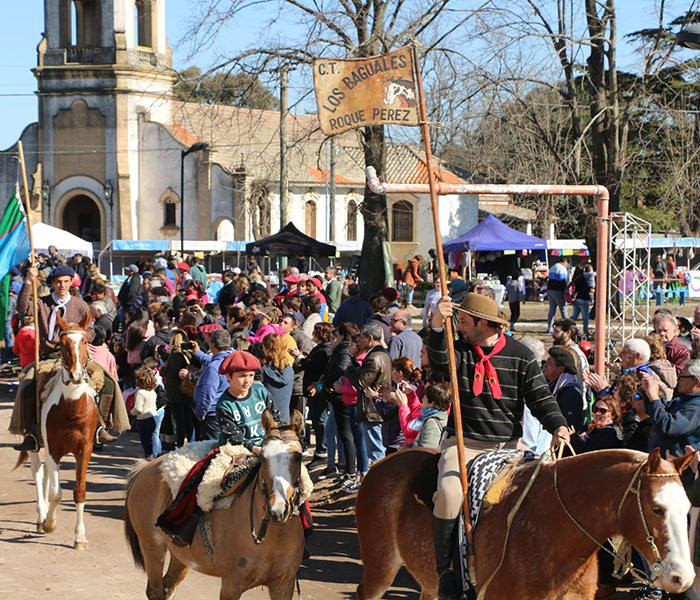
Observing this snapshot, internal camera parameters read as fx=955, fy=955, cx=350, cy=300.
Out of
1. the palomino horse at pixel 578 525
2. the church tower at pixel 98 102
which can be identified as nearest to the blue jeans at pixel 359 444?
the palomino horse at pixel 578 525

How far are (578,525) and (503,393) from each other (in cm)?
106

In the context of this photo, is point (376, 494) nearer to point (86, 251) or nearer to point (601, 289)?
point (601, 289)

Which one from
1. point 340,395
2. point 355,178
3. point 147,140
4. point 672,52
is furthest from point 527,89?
point 355,178

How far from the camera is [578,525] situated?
514cm

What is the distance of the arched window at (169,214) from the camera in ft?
187

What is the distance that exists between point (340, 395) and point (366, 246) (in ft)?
39.5

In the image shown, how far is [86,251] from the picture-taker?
3638cm

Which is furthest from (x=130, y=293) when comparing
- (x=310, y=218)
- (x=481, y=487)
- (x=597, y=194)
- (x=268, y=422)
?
(x=310, y=218)

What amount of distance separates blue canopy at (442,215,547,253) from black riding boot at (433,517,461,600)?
24.5 meters

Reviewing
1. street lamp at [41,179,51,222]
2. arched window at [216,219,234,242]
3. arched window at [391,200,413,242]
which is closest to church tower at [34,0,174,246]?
street lamp at [41,179,51,222]

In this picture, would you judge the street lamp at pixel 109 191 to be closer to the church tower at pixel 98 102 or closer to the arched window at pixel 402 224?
the church tower at pixel 98 102

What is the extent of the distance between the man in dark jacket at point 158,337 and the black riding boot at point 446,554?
896 centimetres

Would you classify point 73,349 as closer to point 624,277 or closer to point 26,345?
point 26,345

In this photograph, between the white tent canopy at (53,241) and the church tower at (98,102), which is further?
the church tower at (98,102)
